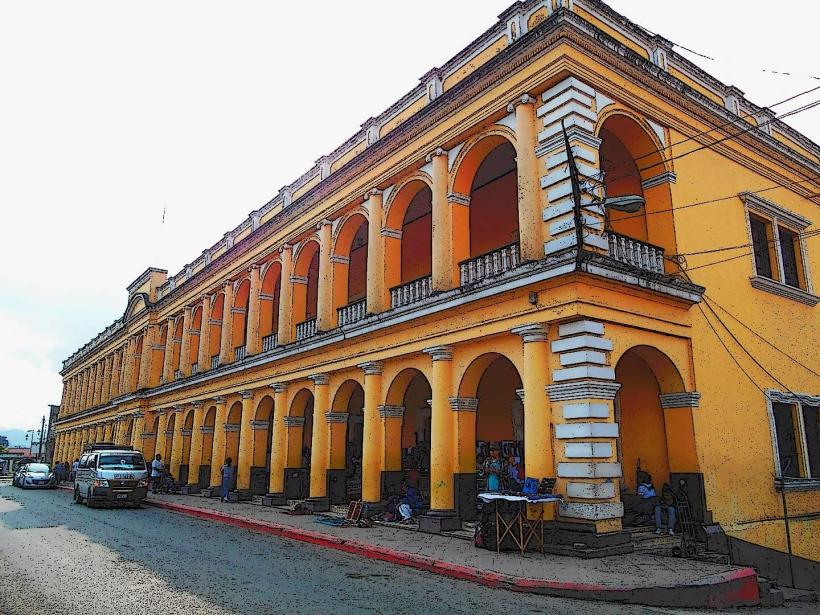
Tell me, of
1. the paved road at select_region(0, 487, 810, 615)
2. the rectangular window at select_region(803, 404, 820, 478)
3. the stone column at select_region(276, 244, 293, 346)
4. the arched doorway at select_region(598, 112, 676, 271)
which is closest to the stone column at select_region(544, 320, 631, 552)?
the paved road at select_region(0, 487, 810, 615)

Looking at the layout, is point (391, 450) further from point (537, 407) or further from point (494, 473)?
point (537, 407)

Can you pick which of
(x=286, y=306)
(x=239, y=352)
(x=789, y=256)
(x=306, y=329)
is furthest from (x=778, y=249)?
(x=239, y=352)

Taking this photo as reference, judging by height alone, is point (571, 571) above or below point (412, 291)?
below

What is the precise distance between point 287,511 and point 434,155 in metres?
10.3

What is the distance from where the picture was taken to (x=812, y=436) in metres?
14.8

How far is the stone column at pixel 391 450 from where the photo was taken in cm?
1480

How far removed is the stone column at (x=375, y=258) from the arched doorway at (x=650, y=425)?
19.5 feet

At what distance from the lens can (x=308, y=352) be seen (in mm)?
18125

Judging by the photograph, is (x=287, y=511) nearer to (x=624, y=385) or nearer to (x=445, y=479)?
(x=445, y=479)

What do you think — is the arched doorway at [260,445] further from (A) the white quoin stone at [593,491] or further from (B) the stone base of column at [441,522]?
(A) the white quoin stone at [593,491]

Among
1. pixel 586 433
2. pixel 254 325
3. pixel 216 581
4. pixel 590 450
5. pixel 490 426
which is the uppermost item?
pixel 254 325

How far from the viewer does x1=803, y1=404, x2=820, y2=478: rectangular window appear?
1456cm

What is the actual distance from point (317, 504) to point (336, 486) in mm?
704

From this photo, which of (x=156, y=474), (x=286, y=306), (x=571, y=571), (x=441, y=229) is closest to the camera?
(x=571, y=571)
